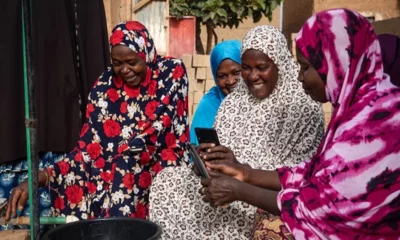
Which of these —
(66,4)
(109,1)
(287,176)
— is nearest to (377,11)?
(109,1)

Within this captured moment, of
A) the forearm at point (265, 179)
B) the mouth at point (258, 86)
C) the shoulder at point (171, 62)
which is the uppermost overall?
the shoulder at point (171, 62)

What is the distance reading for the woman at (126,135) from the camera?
3447mm

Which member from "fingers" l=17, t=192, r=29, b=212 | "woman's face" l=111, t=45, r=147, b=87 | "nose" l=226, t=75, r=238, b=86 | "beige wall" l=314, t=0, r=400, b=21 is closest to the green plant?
"beige wall" l=314, t=0, r=400, b=21

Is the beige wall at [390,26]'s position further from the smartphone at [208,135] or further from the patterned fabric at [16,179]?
the patterned fabric at [16,179]

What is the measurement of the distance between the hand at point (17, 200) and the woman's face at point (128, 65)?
1073 millimetres

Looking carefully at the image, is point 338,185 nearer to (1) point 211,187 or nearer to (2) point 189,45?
(1) point 211,187

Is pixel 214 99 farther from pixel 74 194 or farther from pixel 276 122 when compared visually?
pixel 74 194

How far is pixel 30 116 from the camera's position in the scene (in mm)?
2361

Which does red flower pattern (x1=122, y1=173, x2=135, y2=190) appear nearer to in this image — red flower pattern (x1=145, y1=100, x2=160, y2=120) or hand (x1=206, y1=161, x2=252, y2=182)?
red flower pattern (x1=145, y1=100, x2=160, y2=120)

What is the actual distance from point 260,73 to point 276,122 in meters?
0.30

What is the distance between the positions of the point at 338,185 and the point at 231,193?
55 cm

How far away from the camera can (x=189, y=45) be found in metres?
13.2

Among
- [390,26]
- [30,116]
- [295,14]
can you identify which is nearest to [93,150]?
[30,116]

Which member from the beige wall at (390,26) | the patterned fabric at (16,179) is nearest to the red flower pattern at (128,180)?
the patterned fabric at (16,179)
